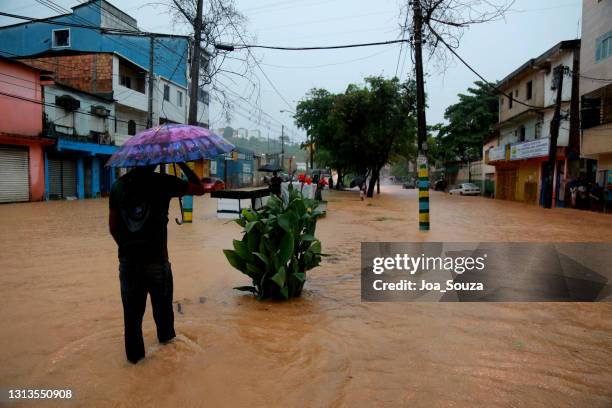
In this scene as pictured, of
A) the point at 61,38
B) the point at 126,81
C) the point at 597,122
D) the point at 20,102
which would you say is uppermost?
the point at 61,38

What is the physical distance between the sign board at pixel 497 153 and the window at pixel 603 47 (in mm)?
9673

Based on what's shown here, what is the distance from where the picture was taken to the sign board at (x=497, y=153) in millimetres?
29519

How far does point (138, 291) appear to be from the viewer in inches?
133

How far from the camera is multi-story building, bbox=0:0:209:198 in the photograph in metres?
26.9

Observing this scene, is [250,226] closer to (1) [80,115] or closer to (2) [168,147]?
(2) [168,147]

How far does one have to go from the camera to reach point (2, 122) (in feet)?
68.2

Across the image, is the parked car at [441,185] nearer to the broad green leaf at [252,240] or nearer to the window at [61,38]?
the window at [61,38]

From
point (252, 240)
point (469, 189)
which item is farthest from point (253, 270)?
point (469, 189)

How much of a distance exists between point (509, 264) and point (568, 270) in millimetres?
830

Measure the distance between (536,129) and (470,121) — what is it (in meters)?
16.0

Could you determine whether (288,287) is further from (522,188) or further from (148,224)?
(522,188)

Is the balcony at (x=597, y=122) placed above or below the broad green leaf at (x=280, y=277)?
above

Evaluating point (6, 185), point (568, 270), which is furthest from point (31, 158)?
point (568, 270)

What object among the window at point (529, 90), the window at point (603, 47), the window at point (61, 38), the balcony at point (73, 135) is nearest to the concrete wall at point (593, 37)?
the window at point (603, 47)
